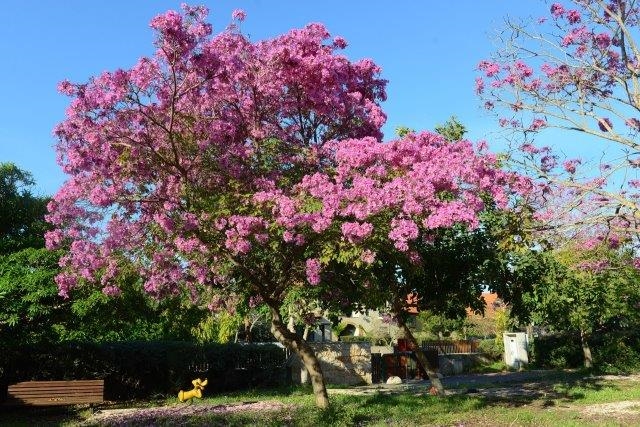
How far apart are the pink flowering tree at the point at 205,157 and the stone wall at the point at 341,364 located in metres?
7.29

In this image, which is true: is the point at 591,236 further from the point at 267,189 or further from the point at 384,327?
the point at 384,327

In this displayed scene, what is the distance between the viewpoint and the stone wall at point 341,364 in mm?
18250

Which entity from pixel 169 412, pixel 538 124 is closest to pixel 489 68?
pixel 538 124

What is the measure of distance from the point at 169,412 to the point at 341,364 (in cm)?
811

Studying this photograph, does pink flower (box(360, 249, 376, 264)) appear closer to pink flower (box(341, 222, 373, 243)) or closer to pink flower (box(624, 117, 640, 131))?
pink flower (box(341, 222, 373, 243))

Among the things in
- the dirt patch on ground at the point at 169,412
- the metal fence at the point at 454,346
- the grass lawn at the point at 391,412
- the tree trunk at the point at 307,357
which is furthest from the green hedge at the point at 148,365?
the metal fence at the point at 454,346

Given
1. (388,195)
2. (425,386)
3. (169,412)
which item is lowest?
(425,386)

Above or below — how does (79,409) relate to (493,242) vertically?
below

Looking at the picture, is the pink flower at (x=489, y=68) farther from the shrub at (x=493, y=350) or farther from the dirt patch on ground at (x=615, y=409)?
the shrub at (x=493, y=350)

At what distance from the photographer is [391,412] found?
10.6m

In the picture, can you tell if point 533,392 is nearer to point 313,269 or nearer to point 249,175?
point 313,269

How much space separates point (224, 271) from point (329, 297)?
7.21ft

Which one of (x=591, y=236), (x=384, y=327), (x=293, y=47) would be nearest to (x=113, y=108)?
(x=293, y=47)

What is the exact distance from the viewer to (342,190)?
830 centimetres
